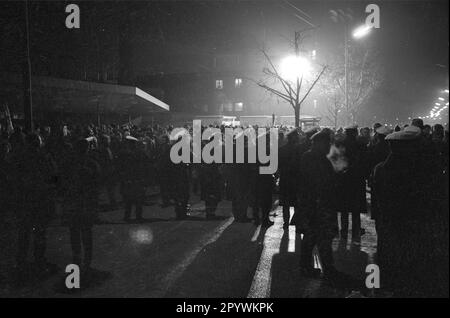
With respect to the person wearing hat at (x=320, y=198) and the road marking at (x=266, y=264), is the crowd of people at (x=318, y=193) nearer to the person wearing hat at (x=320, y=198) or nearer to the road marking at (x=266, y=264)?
the person wearing hat at (x=320, y=198)

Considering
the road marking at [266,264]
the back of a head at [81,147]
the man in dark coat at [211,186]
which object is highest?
the back of a head at [81,147]

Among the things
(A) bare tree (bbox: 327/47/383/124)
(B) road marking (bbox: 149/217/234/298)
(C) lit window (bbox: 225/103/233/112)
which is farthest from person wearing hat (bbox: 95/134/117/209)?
(C) lit window (bbox: 225/103/233/112)

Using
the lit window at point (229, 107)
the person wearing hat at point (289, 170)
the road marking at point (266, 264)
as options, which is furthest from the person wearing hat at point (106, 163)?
the lit window at point (229, 107)

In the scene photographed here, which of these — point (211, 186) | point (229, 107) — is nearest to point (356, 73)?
point (229, 107)

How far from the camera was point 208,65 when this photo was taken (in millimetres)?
70562

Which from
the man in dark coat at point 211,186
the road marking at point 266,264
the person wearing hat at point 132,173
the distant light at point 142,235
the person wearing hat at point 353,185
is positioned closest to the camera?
the road marking at point 266,264

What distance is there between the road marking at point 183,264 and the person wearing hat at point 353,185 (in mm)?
2437

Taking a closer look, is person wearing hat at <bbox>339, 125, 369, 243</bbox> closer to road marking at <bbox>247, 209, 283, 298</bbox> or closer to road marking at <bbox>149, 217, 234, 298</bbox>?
road marking at <bbox>247, 209, 283, 298</bbox>

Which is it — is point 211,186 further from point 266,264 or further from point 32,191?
point 32,191

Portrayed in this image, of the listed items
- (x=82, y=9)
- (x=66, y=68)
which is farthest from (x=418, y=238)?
(x=82, y=9)

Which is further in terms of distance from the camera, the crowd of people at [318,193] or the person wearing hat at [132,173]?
the person wearing hat at [132,173]

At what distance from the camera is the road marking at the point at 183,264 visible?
5.36 metres

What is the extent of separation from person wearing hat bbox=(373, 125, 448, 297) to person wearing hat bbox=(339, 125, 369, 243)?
8.94 ft

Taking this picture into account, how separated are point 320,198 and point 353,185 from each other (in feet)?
7.46
